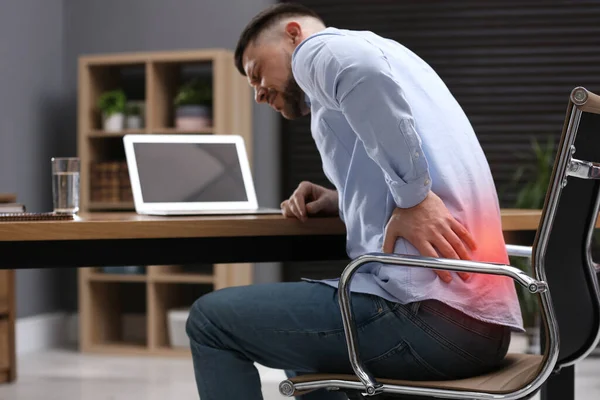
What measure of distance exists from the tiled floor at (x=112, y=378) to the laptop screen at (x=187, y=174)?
1562 mm

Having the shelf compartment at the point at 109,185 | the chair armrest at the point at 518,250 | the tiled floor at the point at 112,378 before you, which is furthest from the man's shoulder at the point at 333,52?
the shelf compartment at the point at 109,185

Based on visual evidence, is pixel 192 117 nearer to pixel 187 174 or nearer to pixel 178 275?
pixel 178 275

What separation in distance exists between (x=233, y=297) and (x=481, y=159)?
0.54 m

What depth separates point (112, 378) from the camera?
174 inches

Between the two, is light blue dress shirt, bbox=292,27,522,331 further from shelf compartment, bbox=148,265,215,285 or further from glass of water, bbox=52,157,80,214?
shelf compartment, bbox=148,265,215,285

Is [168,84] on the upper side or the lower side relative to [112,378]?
upper

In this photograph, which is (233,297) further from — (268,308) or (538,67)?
(538,67)

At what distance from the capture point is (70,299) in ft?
18.6

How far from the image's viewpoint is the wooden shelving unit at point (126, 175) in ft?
16.5

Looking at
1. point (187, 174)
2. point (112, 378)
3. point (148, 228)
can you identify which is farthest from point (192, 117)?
point (148, 228)

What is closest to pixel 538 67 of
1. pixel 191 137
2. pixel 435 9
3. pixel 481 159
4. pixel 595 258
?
pixel 435 9

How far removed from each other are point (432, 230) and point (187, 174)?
1181 millimetres

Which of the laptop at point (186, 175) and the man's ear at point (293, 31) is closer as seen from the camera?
the man's ear at point (293, 31)

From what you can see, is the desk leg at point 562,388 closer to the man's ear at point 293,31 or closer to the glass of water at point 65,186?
the man's ear at point 293,31
